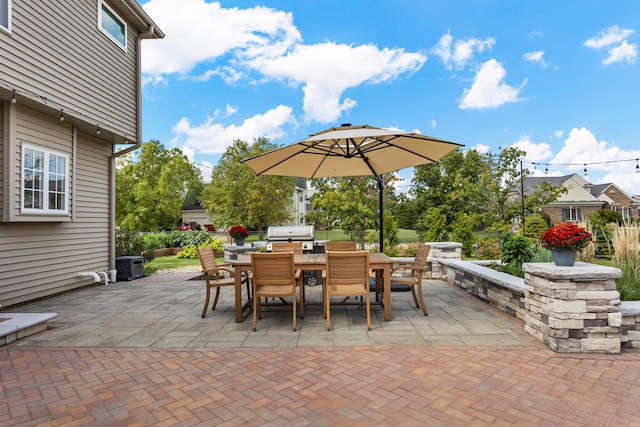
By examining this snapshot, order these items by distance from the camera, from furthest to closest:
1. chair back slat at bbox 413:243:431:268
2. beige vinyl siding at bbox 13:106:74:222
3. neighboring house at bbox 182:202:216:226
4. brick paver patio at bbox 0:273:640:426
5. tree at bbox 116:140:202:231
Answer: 1. neighboring house at bbox 182:202:216:226
2. tree at bbox 116:140:202:231
3. beige vinyl siding at bbox 13:106:74:222
4. chair back slat at bbox 413:243:431:268
5. brick paver patio at bbox 0:273:640:426

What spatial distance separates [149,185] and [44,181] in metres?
19.1

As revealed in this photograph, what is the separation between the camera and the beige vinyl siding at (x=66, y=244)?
5.45 m

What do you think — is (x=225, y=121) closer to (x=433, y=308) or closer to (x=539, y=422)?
(x=433, y=308)

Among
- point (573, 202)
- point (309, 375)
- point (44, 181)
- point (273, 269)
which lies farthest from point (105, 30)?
point (573, 202)

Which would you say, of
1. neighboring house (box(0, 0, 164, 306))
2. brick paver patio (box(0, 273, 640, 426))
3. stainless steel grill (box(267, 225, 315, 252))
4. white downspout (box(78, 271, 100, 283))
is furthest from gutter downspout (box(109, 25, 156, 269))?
brick paver patio (box(0, 273, 640, 426))

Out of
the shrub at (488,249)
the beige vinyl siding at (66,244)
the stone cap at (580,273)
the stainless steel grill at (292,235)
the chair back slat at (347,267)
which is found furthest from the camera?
the shrub at (488,249)

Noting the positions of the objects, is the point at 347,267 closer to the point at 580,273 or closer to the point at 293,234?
the point at 580,273

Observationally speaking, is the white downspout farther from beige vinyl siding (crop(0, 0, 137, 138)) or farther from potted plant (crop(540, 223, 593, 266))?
potted plant (crop(540, 223, 593, 266))

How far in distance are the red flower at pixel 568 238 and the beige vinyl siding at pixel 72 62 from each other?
6826 mm

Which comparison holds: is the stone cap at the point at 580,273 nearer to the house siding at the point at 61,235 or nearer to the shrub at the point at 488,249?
the shrub at the point at 488,249

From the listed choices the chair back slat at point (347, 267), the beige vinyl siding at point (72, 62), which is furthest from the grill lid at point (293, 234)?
the beige vinyl siding at point (72, 62)

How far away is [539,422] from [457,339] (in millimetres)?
1503

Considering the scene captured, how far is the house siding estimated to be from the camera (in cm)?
545

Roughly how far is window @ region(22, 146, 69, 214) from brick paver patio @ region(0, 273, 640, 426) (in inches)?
88.5
